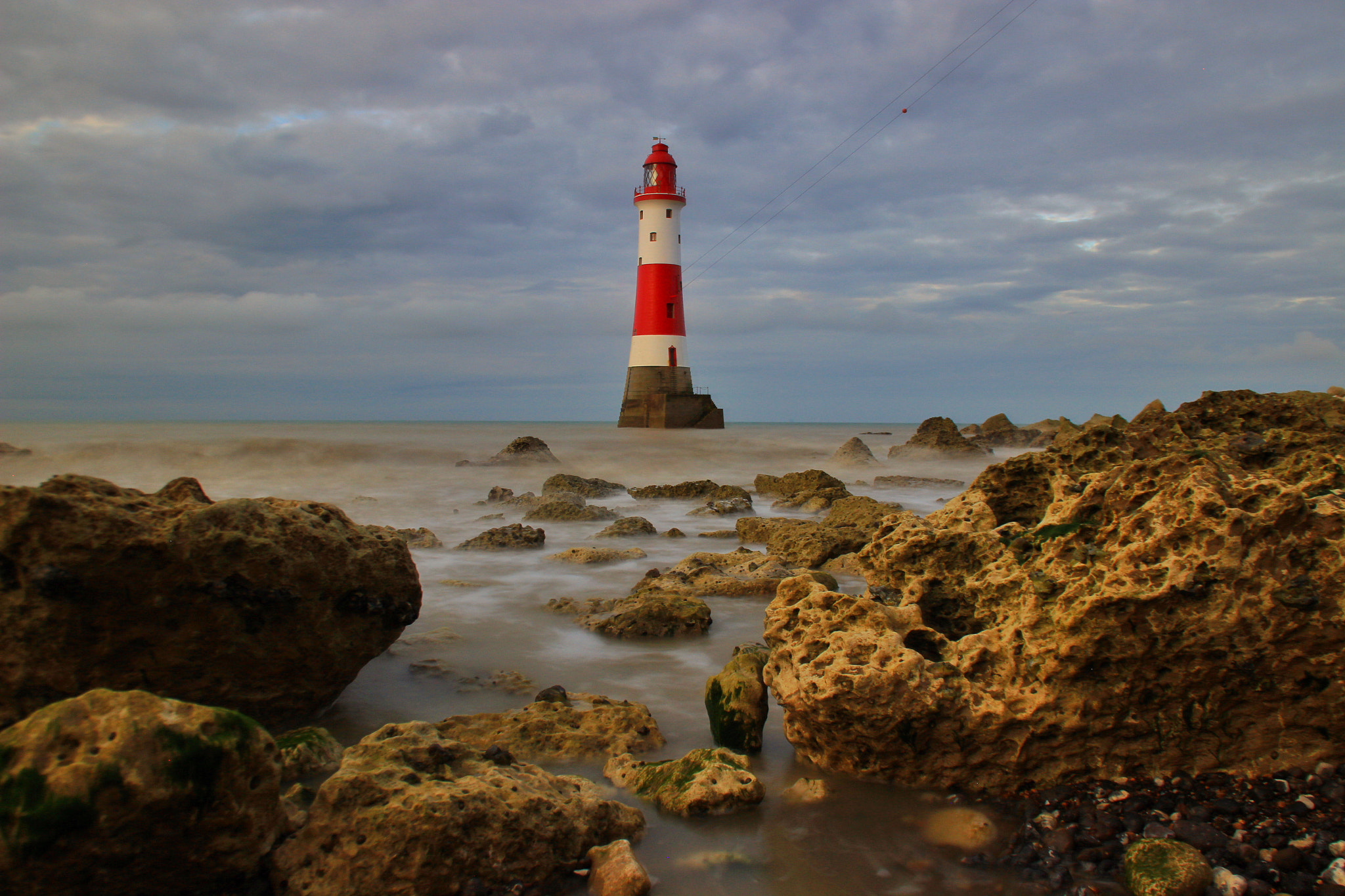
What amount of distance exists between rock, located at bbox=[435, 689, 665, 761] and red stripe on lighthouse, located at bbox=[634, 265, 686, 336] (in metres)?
24.2

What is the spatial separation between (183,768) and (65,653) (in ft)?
4.43

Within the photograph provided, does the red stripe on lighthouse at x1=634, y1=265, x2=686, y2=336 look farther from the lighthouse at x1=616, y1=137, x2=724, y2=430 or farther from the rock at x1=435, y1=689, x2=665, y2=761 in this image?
the rock at x1=435, y1=689, x2=665, y2=761

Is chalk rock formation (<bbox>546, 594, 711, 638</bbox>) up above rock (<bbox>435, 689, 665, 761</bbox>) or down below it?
above

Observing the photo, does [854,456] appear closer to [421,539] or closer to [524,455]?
[524,455]

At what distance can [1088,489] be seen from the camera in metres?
3.14

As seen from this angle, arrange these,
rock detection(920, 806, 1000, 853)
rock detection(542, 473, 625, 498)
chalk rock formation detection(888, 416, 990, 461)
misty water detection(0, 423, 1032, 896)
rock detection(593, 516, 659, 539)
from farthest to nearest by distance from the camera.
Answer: chalk rock formation detection(888, 416, 990, 461) < rock detection(542, 473, 625, 498) < rock detection(593, 516, 659, 539) < rock detection(920, 806, 1000, 853) < misty water detection(0, 423, 1032, 896)

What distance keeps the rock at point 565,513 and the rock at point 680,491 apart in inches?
88.0

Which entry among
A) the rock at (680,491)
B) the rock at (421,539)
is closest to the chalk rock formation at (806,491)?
the rock at (680,491)

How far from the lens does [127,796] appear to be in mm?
1874

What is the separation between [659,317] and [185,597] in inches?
969

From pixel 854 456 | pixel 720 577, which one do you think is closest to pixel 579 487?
pixel 720 577

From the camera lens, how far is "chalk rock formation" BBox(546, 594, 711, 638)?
15.9ft

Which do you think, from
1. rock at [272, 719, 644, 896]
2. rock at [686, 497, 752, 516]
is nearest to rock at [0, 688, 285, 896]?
rock at [272, 719, 644, 896]

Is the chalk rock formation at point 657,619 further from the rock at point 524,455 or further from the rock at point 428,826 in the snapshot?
the rock at point 524,455
